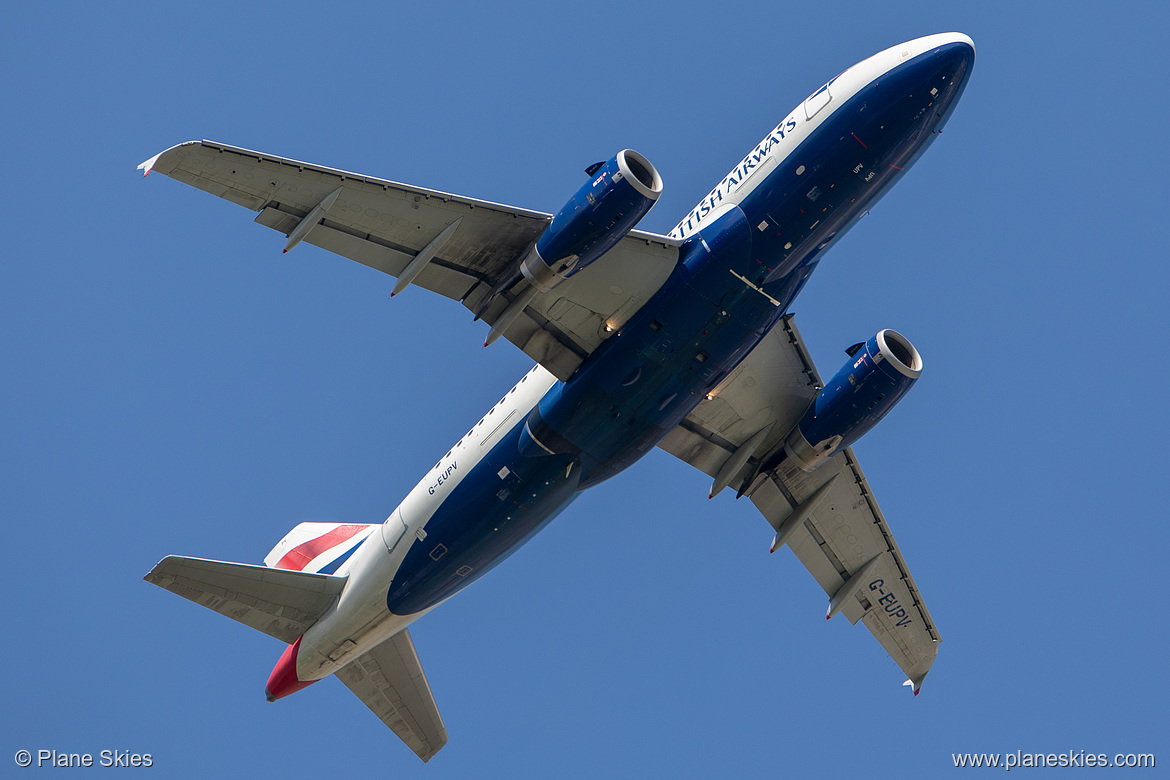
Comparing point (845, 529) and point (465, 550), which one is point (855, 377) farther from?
point (465, 550)

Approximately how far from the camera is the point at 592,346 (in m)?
27.0

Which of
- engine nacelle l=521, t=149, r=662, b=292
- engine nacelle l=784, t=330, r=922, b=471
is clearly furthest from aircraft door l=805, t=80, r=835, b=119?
engine nacelle l=784, t=330, r=922, b=471

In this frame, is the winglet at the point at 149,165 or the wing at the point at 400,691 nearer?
the winglet at the point at 149,165

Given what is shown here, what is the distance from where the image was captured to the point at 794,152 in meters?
25.2

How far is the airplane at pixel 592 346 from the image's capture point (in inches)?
971

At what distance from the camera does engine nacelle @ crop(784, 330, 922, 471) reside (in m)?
28.0

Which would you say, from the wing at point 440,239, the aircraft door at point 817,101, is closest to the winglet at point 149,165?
the wing at point 440,239

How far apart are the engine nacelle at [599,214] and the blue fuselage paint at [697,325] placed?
209cm

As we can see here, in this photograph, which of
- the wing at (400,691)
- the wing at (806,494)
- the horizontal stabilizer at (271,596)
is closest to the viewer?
the horizontal stabilizer at (271,596)

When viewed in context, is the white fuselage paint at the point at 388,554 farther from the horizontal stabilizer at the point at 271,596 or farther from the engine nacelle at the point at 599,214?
the engine nacelle at the point at 599,214

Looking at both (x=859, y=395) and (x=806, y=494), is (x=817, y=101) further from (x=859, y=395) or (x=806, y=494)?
(x=806, y=494)

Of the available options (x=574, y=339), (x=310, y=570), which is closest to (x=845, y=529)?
(x=574, y=339)

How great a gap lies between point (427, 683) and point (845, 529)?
1246cm

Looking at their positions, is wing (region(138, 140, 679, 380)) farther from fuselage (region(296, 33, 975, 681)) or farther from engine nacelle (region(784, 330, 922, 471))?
engine nacelle (region(784, 330, 922, 471))
